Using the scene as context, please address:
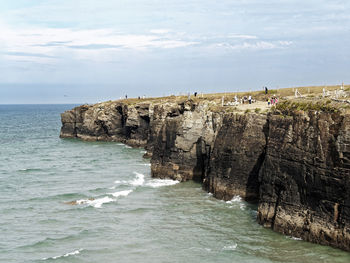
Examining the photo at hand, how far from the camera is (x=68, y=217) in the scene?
39.9m

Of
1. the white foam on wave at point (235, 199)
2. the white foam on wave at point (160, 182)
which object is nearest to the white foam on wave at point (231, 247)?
the white foam on wave at point (235, 199)

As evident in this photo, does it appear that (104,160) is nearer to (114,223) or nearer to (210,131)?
(210,131)

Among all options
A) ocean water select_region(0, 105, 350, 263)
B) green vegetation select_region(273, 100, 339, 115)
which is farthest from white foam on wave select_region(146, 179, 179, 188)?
green vegetation select_region(273, 100, 339, 115)

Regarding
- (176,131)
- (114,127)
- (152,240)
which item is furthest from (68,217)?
(114,127)

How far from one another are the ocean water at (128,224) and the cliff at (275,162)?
1329 millimetres

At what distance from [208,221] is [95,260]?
1123 cm

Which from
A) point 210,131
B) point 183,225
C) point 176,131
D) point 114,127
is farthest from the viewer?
point 114,127

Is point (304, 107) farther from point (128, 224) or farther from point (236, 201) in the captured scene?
point (128, 224)

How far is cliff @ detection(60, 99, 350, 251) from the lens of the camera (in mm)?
27906

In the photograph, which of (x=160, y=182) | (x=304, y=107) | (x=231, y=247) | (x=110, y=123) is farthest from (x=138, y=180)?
(x=110, y=123)

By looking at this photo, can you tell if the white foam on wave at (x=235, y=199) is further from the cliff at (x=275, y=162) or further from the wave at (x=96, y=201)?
the wave at (x=96, y=201)

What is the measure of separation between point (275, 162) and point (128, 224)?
14004mm

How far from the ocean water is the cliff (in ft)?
4.36

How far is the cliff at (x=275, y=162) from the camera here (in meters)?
27.9
